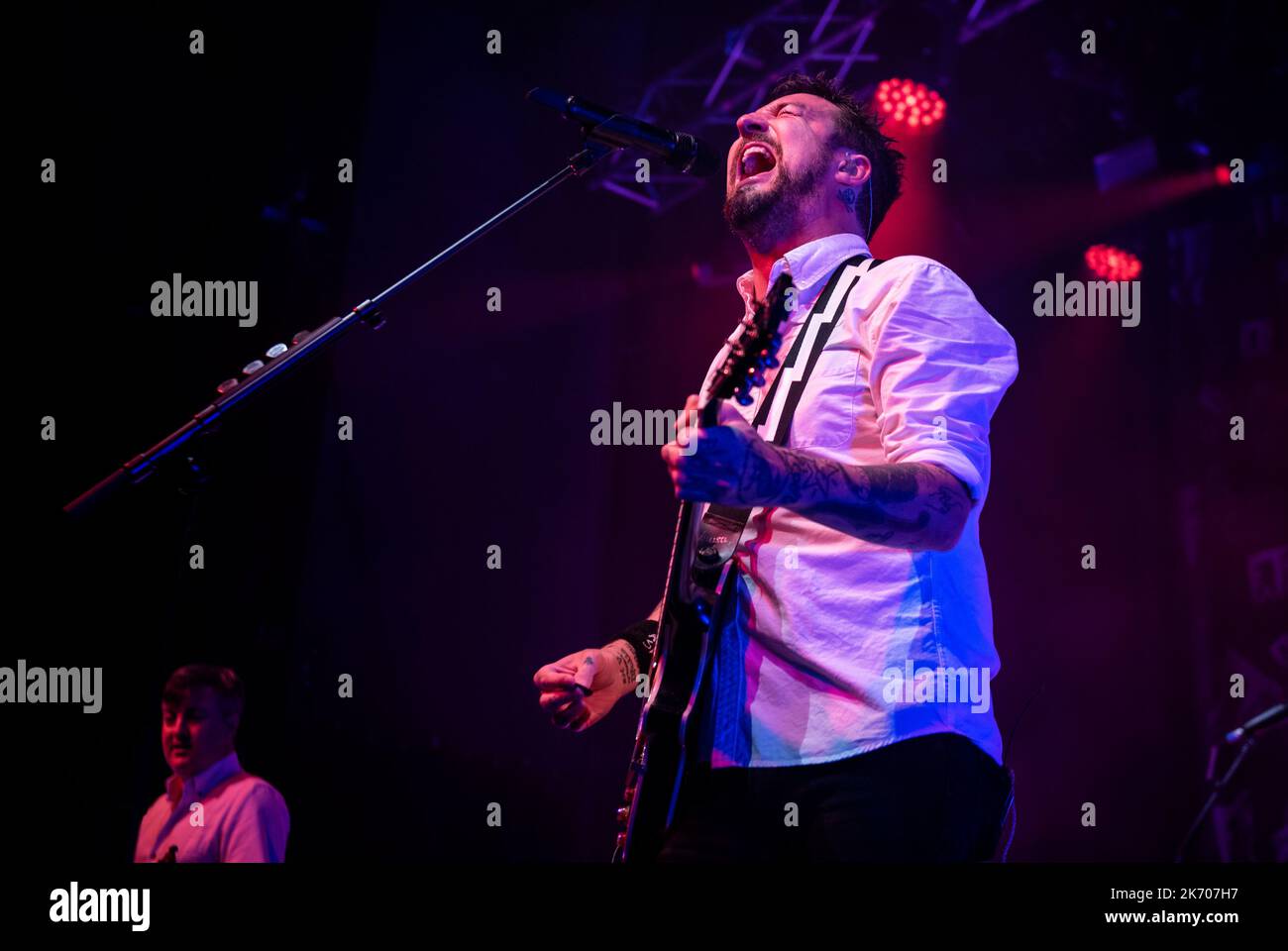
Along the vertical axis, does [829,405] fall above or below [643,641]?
above

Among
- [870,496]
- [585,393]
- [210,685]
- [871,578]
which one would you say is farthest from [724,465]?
[210,685]

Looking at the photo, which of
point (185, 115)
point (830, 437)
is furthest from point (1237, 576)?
point (185, 115)

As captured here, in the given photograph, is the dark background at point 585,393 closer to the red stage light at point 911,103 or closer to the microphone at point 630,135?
the red stage light at point 911,103

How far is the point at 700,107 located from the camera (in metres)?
4.27

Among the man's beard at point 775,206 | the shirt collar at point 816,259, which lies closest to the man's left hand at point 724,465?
the shirt collar at point 816,259

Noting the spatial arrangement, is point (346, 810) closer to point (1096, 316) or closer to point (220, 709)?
point (220, 709)

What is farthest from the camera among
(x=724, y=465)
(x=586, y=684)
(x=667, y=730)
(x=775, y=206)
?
(x=775, y=206)

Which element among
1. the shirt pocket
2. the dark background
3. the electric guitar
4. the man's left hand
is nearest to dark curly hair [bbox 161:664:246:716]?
the dark background

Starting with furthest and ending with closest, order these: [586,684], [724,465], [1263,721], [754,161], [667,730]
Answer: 1. [1263,721]
2. [754,161]
3. [586,684]
4. [667,730]
5. [724,465]

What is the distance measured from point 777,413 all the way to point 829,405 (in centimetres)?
10

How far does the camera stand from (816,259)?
2.31 meters

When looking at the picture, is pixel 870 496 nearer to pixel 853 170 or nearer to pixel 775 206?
pixel 775 206

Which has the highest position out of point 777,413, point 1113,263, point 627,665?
point 1113,263

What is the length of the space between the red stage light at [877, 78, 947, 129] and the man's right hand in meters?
2.63
